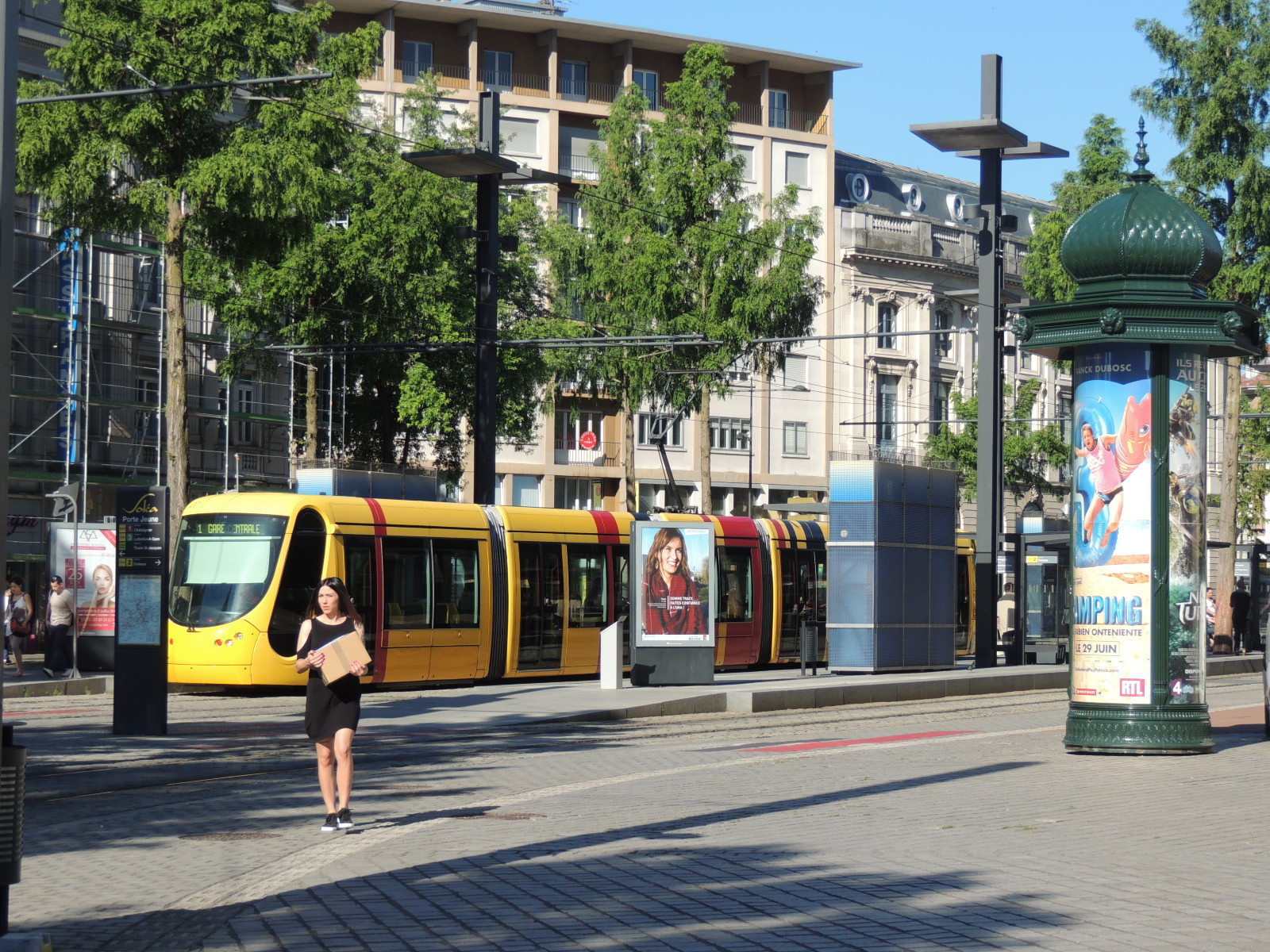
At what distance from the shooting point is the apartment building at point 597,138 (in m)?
70.6

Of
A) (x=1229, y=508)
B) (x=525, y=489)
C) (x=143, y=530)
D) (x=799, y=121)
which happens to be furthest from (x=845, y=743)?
(x=799, y=121)

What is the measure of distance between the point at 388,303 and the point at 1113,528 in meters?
26.7

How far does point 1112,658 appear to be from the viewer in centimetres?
1595

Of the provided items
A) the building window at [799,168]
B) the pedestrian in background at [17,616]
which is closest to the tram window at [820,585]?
the pedestrian in background at [17,616]

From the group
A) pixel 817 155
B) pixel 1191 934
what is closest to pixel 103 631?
pixel 1191 934

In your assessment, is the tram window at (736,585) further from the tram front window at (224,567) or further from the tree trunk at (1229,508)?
the tree trunk at (1229,508)

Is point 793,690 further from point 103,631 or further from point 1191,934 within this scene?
point 1191,934

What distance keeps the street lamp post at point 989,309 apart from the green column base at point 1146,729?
14.3 m

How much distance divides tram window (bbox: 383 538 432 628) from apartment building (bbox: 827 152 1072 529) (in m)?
48.3

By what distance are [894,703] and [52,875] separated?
17.8m

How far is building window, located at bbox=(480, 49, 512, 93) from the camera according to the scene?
7219 centimetres

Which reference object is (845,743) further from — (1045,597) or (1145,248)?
(1045,597)

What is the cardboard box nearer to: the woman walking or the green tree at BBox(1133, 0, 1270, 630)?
the woman walking

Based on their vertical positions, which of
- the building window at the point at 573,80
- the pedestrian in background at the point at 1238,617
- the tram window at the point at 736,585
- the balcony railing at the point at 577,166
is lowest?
the pedestrian in background at the point at 1238,617
